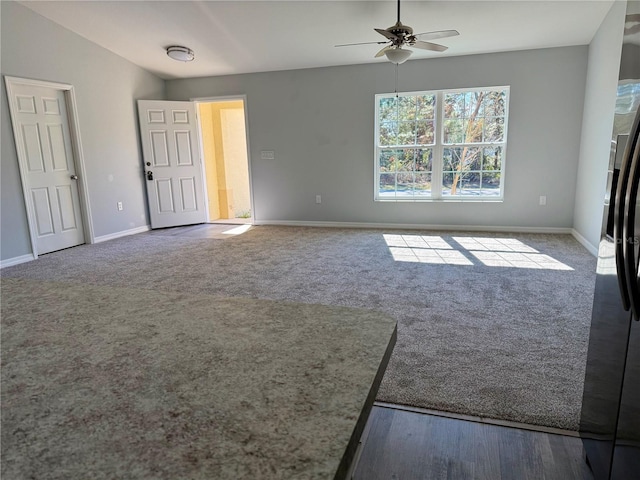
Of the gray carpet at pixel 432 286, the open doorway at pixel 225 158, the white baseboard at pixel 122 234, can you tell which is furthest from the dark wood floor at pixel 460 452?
the open doorway at pixel 225 158

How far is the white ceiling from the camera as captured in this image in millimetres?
4273

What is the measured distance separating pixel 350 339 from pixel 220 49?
5651mm

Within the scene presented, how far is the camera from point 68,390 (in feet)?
2.29

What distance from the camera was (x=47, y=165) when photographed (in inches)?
199

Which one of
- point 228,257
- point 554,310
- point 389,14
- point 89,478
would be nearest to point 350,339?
point 89,478

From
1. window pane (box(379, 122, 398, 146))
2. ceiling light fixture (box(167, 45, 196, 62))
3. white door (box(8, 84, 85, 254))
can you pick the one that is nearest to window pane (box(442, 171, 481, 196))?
window pane (box(379, 122, 398, 146))

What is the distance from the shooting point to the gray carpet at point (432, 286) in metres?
2.05

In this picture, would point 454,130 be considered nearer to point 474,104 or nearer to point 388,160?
point 474,104

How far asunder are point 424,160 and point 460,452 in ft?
16.1

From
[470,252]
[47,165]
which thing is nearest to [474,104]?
[470,252]

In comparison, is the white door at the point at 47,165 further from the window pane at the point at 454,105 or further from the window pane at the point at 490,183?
the window pane at the point at 490,183

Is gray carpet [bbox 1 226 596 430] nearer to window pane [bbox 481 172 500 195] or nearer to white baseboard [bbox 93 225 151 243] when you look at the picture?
white baseboard [bbox 93 225 151 243]

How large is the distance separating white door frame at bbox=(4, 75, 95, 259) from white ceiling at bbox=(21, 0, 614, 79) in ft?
2.65

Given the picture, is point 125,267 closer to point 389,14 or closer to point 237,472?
point 389,14
